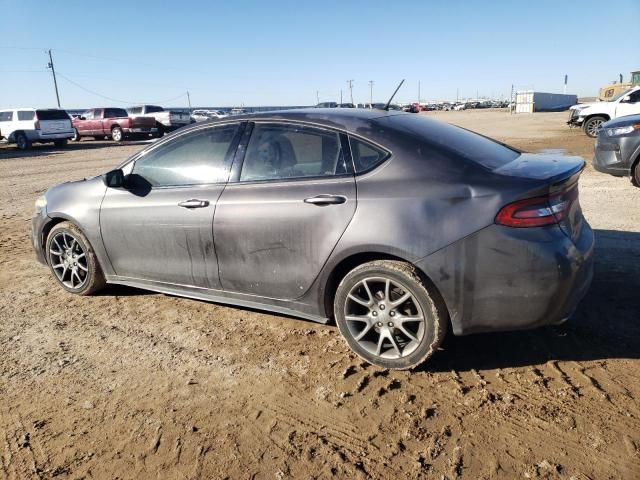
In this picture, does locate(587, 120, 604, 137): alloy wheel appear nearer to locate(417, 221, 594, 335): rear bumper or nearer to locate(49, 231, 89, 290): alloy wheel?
locate(417, 221, 594, 335): rear bumper

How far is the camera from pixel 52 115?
23703 mm

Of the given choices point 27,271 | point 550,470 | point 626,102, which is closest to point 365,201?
point 550,470

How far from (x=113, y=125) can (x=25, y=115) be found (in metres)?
4.87

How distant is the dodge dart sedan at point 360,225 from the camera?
2.80m

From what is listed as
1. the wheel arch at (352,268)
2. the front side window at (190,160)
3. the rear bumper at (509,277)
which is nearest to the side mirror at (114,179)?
the front side window at (190,160)

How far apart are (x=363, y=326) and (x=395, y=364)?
0.31 meters

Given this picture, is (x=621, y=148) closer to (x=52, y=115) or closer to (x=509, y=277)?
(x=509, y=277)

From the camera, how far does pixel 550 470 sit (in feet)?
7.49

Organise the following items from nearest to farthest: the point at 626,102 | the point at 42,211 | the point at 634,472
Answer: the point at 634,472 < the point at 42,211 < the point at 626,102

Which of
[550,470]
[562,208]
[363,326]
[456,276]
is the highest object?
[562,208]

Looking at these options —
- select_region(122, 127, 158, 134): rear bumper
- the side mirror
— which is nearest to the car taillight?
the side mirror

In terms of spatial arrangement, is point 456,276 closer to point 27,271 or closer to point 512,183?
point 512,183

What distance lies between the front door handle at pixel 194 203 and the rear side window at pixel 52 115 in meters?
23.3

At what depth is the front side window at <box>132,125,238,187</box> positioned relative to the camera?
3766 millimetres
